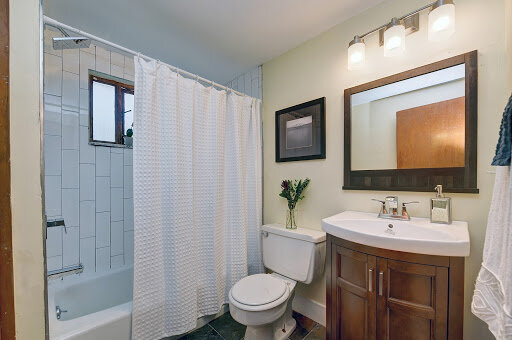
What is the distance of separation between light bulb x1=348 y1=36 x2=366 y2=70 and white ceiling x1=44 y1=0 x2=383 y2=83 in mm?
285

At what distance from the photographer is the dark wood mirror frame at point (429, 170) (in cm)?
107

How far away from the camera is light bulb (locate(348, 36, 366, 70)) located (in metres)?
1.36

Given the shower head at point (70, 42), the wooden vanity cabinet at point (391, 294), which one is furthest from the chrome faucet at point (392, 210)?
the shower head at point (70, 42)

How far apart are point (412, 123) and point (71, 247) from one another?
8.74 ft

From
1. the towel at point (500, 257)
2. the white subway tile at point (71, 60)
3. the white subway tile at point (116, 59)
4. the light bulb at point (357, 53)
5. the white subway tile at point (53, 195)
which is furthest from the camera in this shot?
the white subway tile at point (116, 59)

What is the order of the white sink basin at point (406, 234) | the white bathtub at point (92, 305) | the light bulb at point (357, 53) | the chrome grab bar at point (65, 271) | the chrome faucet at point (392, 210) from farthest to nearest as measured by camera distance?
the chrome grab bar at point (65, 271), the light bulb at point (357, 53), the chrome faucet at point (392, 210), the white bathtub at point (92, 305), the white sink basin at point (406, 234)

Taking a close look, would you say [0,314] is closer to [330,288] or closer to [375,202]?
[330,288]

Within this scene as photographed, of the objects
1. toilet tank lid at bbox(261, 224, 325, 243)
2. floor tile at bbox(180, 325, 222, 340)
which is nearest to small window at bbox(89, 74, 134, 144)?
toilet tank lid at bbox(261, 224, 325, 243)

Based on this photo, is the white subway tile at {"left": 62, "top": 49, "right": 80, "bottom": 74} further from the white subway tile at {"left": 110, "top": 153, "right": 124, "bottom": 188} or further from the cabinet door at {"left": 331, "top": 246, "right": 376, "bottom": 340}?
the cabinet door at {"left": 331, "top": 246, "right": 376, "bottom": 340}

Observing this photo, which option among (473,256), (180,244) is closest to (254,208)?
(180,244)

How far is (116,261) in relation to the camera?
1.90 metres

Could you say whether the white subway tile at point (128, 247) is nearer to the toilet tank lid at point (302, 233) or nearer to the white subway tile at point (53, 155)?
the white subway tile at point (53, 155)

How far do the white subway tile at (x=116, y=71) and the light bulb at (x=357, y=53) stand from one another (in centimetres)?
204

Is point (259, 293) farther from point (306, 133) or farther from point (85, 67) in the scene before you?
point (85, 67)
